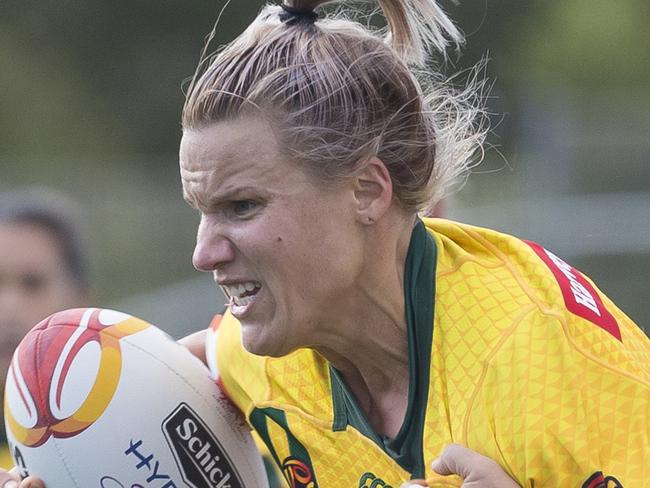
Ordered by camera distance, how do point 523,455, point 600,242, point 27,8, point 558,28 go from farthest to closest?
point 27,8 → point 558,28 → point 600,242 → point 523,455

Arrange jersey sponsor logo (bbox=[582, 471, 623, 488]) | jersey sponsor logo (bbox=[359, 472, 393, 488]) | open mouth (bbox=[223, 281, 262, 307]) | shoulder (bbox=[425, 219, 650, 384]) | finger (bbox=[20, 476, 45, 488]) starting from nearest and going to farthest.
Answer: jersey sponsor logo (bbox=[582, 471, 623, 488]) < shoulder (bbox=[425, 219, 650, 384]) < open mouth (bbox=[223, 281, 262, 307]) < jersey sponsor logo (bbox=[359, 472, 393, 488]) < finger (bbox=[20, 476, 45, 488])

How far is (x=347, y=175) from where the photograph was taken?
9.34ft

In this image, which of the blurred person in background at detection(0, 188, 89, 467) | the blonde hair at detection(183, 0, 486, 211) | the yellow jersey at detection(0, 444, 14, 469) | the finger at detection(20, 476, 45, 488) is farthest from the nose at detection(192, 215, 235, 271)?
the yellow jersey at detection(0, 444, 14, 469)

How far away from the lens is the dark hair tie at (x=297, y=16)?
2947 millimetres

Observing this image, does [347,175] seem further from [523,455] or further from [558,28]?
[558,28]

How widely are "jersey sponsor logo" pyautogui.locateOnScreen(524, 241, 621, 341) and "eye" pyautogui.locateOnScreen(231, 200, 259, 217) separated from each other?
64 cm

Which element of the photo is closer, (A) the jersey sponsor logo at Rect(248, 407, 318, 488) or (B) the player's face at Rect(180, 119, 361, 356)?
(B) the player's face at Rect(180, 119, 361, 356)

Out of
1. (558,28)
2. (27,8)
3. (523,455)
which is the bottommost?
(523,455)

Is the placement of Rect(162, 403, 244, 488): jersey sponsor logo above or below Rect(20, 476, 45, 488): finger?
below

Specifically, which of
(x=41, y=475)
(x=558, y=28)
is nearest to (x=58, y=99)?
(x=558, y=28)

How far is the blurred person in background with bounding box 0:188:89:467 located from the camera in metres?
4.72

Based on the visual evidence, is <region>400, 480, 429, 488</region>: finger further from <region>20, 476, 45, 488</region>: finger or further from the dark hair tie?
the dark hair tie

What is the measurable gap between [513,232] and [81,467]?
6.90 m

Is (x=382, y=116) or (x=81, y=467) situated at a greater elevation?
(x=382, y=116)
